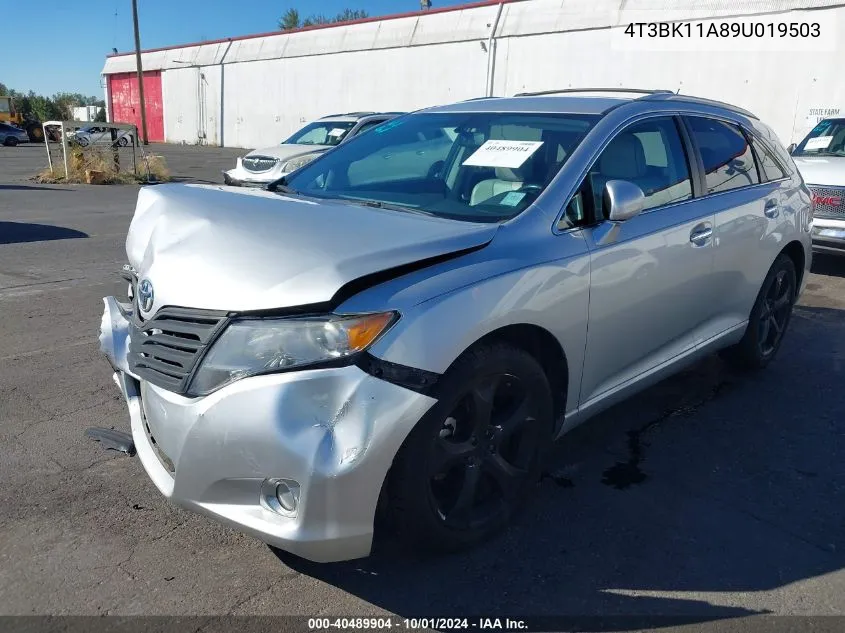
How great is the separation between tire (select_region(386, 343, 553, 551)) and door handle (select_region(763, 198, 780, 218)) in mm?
2364

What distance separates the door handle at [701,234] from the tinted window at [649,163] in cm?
17

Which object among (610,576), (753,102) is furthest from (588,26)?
(610,576)

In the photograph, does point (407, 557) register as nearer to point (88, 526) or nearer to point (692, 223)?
point (88, 526)

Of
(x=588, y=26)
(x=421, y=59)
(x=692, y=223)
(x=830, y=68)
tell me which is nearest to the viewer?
(x=692, y=223)

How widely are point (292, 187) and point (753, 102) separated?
19142 mm

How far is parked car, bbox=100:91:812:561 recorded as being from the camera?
2.27 meters

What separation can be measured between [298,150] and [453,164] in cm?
1097

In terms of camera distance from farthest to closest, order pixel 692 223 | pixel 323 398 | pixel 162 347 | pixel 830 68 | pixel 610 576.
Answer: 1. pixel 830 68
2. pixel 692 223
3. pixel 610 576
4. pixel 162 347
5. pixel 323 398

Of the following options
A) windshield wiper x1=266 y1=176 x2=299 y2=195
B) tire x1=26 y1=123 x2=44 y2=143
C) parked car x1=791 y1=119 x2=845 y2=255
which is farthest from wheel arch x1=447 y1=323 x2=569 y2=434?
tire x1=26 y1=123 x2=44 y2=143

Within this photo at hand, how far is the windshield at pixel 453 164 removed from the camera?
3164 mm

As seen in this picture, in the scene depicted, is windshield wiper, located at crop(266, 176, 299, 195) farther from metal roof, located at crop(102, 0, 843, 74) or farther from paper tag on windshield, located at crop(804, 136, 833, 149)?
metal roof, located at crop(102, 0, 843, 74)

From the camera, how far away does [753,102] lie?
19594mm

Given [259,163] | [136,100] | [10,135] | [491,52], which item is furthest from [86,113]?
[259,163]

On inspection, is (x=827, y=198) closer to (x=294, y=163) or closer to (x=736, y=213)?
(x=736, y=213)
